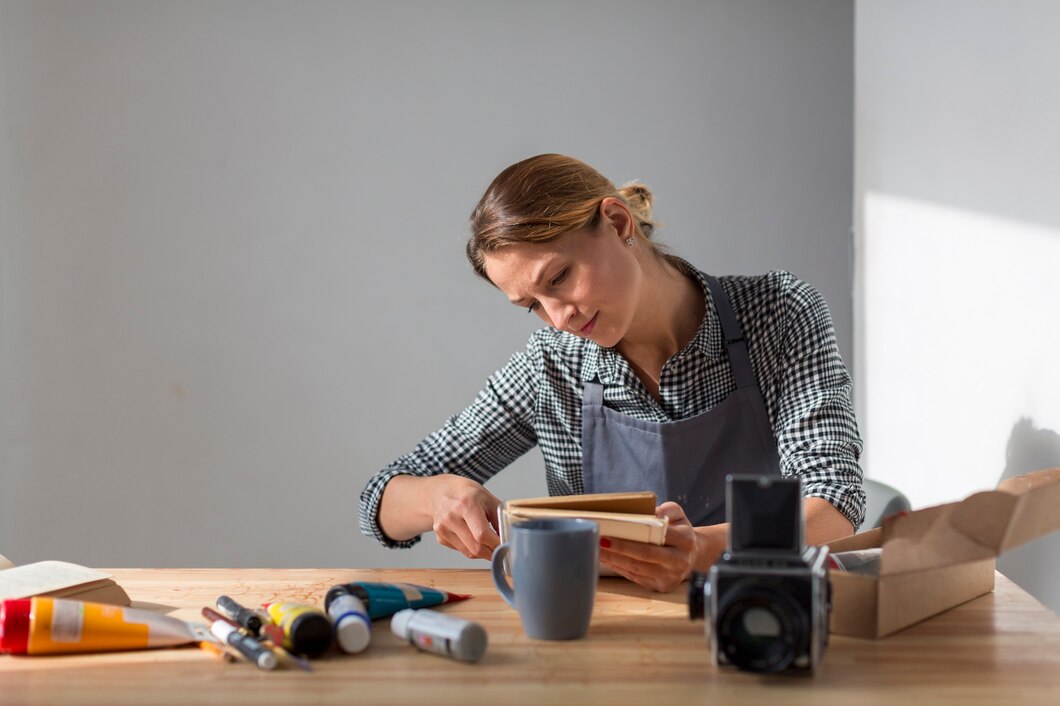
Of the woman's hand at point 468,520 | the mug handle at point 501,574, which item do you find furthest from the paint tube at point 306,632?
the woman's hand at point 468,520

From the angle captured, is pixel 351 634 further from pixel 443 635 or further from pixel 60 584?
pixel 60 584

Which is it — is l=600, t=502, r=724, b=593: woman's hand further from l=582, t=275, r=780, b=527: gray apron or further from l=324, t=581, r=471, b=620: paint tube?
l=582, t=275, r=780, b=527: gray apron

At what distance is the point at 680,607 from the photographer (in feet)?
3.31

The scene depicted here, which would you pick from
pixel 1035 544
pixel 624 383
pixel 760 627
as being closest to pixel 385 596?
pixel 760 627

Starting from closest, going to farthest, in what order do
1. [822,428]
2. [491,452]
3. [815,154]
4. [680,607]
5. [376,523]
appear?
1. [680,607]
2. [822,428]
3. [376,523]
4. [491,452]
5. [815,154]

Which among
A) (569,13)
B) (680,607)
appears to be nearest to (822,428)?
(680,607)

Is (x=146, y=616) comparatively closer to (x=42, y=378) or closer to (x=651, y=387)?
(x=651, y=387)

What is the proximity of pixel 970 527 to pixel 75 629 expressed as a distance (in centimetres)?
80

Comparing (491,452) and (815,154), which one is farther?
(815,154)

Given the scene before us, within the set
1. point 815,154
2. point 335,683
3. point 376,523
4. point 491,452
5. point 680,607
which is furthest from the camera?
point 815,154

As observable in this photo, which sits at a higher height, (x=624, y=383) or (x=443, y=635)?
(x=624, y=383)

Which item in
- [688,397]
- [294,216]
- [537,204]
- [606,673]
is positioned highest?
[294,216]

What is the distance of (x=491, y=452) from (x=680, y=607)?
0.74 m

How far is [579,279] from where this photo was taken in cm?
143
